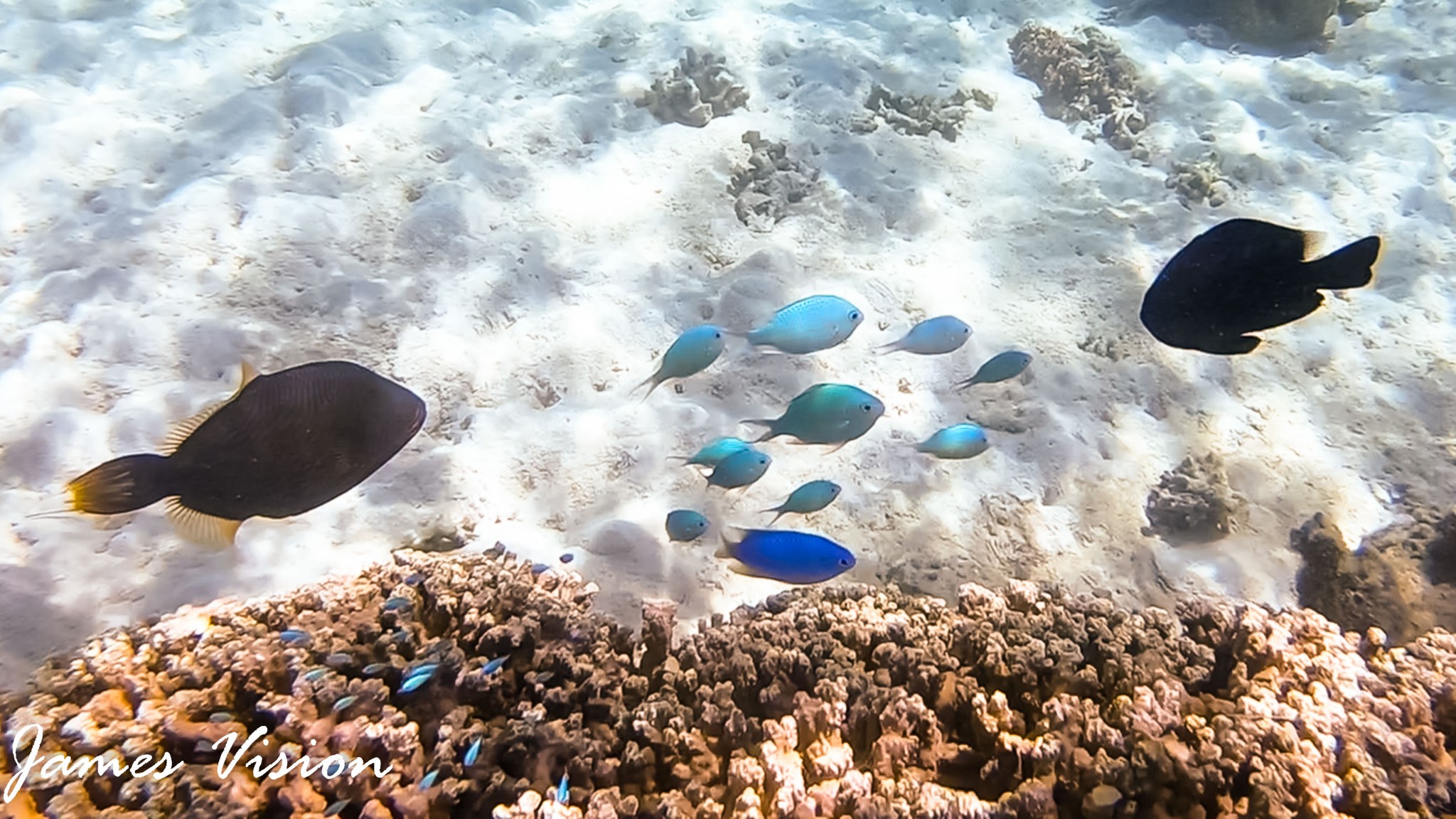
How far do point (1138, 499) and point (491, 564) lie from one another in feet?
12.6

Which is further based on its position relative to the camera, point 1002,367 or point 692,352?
point 1002,367

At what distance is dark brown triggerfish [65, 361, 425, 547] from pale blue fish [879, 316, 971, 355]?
3.11 metres

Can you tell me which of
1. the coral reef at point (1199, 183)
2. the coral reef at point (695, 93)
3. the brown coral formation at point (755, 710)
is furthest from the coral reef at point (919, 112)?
the brown coral formation at point (755, 710)

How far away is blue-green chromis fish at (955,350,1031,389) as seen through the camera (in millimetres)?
4590

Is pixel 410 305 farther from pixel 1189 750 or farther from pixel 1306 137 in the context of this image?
pixel 1306 137

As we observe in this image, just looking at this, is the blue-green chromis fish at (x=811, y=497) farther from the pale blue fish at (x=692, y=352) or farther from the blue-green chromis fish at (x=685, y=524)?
the pale blue fish at (x=692, y=352)

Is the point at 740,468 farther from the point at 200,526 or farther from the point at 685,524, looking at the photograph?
the point at 200,526

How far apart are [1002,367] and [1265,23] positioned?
9107mm

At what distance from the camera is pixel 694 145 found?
23.5 feet

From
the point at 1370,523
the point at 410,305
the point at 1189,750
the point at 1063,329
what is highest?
the point at 1189,750

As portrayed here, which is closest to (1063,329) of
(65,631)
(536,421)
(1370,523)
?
(1370,523)

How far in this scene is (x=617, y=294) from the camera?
18.6 ft

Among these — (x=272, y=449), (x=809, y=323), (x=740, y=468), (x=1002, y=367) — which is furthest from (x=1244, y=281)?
(x=272, y=449)

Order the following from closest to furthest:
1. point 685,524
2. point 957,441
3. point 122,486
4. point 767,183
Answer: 1. point 122,486
2. point 685,524
3. point 957,441
4. point 767,183
